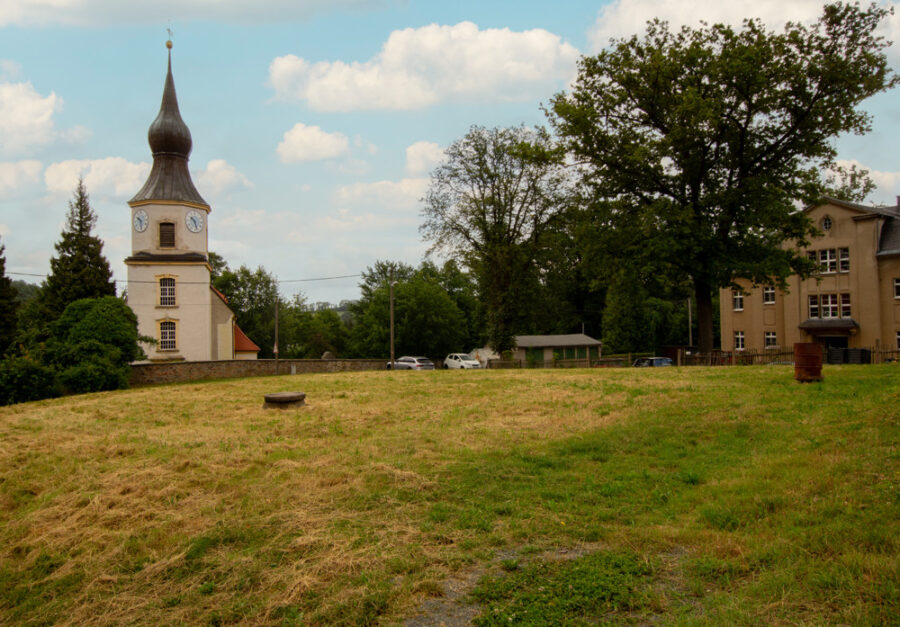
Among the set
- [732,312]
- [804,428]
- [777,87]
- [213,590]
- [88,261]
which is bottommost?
[213,590]

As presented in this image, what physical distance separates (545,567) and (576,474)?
3.37 m

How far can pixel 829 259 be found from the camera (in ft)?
150

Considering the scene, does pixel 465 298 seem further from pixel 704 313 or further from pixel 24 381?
pixel 24 381

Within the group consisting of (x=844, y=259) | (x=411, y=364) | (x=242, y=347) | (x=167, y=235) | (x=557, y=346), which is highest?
(x=167, y=235)

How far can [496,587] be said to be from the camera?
203 inches

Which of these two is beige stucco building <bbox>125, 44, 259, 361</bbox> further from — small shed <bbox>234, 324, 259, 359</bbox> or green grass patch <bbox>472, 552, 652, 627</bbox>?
green grass patch <bbox>472, 552, 652, 627</bbox>

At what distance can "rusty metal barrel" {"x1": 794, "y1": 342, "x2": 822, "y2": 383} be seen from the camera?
14.6 metres

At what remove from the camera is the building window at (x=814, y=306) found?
4612 cm

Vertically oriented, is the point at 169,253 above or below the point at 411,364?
above

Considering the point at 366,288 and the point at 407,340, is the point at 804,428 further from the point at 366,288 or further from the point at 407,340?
the point at 366,288

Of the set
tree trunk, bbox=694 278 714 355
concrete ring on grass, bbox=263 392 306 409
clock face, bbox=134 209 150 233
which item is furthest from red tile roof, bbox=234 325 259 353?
concrete ring on grass, bbox=263 392 306 409

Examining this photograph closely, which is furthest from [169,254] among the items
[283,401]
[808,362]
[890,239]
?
[890,239]

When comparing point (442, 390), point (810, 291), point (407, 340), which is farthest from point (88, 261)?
point (810, 291)

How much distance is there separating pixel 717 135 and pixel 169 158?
37.6 meters
